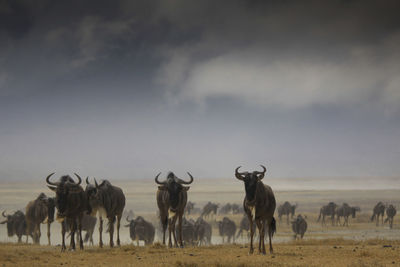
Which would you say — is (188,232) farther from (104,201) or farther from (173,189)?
(173,189)

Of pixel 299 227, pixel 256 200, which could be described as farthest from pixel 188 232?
pixel 256 200

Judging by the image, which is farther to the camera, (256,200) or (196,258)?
(256,200)

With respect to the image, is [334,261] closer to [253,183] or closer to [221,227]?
[253,183]

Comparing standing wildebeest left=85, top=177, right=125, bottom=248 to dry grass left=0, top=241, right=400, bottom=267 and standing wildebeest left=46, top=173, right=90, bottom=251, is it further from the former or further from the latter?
dry grass left=0, top=241, right=400, bottom=267

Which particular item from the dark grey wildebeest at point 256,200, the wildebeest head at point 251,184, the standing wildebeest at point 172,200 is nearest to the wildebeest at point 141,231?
the standing wildebeest at point 172,200

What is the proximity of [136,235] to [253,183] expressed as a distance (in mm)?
19335

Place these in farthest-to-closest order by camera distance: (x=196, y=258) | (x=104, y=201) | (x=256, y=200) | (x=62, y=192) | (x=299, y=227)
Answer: (x=299, y=227) < (x=104, y=201) < (x=62, y=192) < (x=256, y=200) < (x=196, y=258)

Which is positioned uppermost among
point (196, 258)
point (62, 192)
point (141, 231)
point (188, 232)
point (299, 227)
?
point (62, 192)

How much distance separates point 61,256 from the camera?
1692 cm

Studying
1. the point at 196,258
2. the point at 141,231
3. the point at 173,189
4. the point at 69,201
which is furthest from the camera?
the point at 141,231

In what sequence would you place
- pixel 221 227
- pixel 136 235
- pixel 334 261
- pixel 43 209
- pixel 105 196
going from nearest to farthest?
pixel 334 261, pixel 105 196, pixel 43 209, pixel 136 235, pixel 221 227

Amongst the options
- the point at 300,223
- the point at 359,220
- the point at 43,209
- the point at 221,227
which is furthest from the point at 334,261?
the point at 359,220

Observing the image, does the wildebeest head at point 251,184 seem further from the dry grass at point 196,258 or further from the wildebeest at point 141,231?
the wildebeest at point 141,231

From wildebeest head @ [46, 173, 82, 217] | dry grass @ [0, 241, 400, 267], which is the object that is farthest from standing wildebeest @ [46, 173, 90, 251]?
dry grass @ [0, 241, 400, 267]
